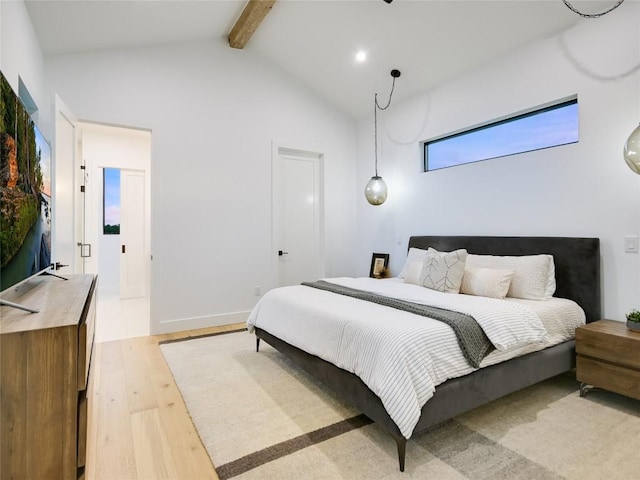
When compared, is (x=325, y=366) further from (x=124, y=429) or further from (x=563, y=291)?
(x=563, y=291)

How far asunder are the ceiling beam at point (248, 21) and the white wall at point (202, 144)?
0.87ft

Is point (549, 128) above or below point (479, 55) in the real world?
below

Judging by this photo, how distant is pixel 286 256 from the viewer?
500 cm

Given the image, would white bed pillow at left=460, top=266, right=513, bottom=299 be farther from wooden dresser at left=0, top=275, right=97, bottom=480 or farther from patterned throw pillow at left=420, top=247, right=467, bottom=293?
wooden dresser at left=0, top=275, right=97, bottom=480

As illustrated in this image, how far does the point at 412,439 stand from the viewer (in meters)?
1.98

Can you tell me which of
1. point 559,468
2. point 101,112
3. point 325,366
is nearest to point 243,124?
point 101,112

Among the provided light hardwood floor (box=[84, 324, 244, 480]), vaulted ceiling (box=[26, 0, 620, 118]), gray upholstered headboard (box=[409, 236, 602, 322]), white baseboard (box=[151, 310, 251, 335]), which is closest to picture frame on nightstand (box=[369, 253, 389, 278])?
gray upholstered headboard (box=[409, 236, 602, 322])

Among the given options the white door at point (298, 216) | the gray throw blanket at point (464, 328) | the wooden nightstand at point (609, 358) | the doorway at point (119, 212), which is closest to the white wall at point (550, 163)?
the wooden nightstand at point (609, 358)

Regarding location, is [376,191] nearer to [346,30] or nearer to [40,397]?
[346,30]

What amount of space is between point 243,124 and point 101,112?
5.07 ft

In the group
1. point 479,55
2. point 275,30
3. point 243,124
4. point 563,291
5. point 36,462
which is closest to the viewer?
point 36,462

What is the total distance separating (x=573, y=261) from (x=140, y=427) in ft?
11.1

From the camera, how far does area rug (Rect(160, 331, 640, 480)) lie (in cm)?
172

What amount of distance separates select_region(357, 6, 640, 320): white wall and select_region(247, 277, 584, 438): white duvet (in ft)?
2.28
